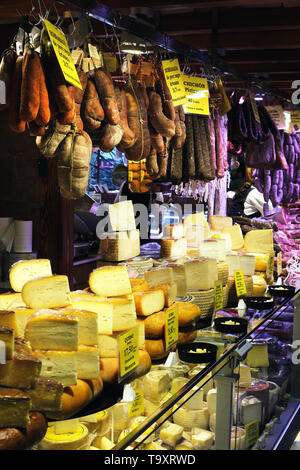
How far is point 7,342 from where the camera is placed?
1.45 metres

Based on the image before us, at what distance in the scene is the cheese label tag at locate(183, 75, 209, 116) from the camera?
3645mm

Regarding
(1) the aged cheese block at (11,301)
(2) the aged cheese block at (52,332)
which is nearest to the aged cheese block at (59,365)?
(2) the aged cheese block at (52,332)

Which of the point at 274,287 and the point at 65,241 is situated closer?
the point at 274,287

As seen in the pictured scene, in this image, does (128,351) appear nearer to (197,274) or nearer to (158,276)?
(158,276)

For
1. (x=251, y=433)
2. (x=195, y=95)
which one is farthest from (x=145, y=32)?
(x=251, y=433)

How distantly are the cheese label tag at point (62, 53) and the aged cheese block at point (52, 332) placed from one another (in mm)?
1058

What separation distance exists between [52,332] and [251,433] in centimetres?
174

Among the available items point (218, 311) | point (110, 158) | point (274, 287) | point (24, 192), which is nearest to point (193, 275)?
point (218, 311)

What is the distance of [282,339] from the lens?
3.99 meters

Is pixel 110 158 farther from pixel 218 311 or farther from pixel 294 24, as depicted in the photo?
pixel 218 311

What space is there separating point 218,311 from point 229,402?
797 mm

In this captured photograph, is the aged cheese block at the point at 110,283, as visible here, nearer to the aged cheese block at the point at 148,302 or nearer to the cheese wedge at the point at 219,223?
the aged cheese block at the point at 148,302

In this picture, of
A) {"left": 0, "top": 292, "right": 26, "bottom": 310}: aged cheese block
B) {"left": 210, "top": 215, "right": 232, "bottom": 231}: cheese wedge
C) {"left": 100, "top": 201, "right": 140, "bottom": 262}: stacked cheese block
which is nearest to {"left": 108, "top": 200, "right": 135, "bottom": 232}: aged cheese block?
{"left": 100, "top": 201, "right": 140, "bottom": 262}: stacked cheese block

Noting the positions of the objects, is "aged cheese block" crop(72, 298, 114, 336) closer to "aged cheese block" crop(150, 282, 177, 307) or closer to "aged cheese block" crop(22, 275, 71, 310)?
"aged cheese block" crop(22, 275, 71, 310)
